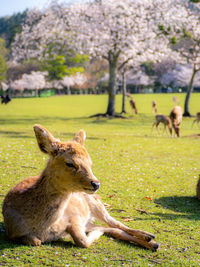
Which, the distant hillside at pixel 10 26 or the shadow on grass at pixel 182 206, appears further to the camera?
the distant hillside at pixel 10 26

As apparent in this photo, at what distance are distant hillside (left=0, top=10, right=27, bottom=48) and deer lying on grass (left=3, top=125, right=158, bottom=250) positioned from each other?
10768cm

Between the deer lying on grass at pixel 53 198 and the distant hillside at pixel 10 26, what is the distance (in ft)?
353

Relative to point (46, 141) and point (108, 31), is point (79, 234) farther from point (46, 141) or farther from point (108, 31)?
point (108, 31)

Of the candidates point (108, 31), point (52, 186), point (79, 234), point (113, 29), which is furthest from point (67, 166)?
point (108, 31)

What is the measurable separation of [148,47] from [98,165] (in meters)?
21.7

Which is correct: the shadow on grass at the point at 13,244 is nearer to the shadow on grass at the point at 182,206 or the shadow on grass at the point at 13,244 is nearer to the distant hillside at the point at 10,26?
the shadow on grass at the point at 182,206

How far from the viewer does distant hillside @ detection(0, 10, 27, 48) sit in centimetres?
10943

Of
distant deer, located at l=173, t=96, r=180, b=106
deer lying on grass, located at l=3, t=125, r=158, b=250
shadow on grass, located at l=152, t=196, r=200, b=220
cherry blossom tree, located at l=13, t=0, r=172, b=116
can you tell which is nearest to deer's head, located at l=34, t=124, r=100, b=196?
deer lying on grass, located at l=3, t=125, r=158, b=250

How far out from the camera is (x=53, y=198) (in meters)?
4.38

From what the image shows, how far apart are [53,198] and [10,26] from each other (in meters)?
124

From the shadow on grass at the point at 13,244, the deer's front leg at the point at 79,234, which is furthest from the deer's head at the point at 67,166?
the shadow on grass at the point at 13,244

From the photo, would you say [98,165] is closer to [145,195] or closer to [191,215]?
[145,195]

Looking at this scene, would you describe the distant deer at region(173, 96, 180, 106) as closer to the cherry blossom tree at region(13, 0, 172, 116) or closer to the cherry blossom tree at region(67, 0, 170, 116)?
the cherry blossom tree at region(13, 0, 172, 116)

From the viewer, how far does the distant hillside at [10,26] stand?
109m
